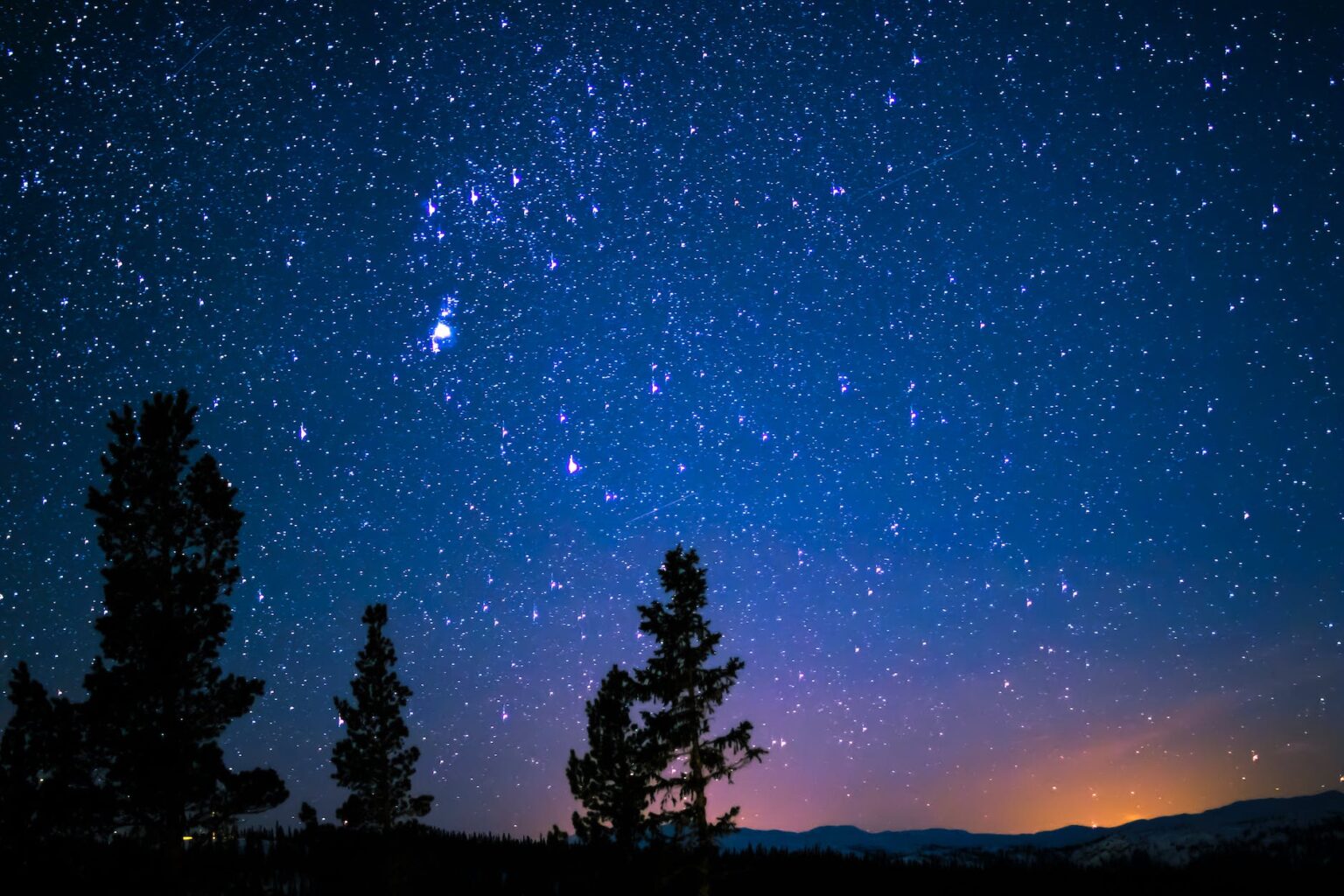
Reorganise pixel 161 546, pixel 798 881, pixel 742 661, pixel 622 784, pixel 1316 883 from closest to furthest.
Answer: pixel 161 546 → pixel 742 661 → pixel 622 784 → pixel 798 881 → pixel 1316 883

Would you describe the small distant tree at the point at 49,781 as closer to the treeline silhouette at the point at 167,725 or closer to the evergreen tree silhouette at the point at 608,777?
the treeline silhouette at the point at 167,725

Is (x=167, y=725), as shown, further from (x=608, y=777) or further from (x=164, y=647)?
(x=608, y=777)

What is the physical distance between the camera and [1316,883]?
8494 cm

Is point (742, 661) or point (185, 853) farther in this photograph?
point (742, 661)

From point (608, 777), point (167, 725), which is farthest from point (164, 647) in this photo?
point (608, 777)

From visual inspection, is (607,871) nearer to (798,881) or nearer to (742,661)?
(742,661)

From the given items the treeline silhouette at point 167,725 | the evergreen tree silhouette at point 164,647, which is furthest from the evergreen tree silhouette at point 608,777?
the evergreen tree silhouette at point 164,647

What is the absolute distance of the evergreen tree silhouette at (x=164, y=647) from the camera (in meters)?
19.0

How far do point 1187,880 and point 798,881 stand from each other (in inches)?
2213

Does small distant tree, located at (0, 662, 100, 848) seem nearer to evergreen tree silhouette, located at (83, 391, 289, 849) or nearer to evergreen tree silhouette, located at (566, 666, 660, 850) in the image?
evergreen tree silhouette, located at (83, 391, 289, 849)

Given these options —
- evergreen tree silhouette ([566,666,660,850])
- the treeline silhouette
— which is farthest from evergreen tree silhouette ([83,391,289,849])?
evergreen tree silhouette ([566,666,660,850])

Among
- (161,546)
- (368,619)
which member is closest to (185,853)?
(161,546)

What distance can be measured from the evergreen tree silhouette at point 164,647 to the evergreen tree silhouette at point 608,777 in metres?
13.6

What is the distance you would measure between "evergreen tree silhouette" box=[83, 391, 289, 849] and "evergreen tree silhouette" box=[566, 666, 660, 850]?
44.7 ft
